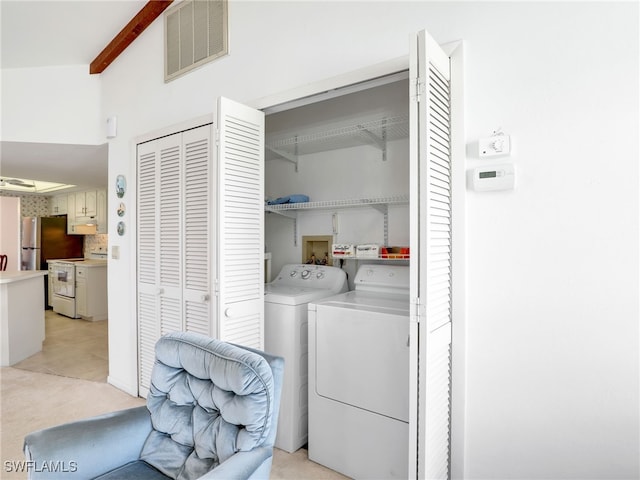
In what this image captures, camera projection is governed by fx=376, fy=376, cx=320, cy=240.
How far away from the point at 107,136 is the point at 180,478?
3049 millimetres

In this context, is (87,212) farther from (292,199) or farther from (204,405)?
(204,405)

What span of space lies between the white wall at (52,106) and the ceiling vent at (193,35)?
1.17 m

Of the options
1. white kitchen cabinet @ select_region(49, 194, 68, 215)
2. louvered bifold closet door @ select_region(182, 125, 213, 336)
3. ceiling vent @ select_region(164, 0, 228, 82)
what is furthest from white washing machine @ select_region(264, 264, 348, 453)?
white kitchen cabinet @ select_region(49, 194, 68, 215)

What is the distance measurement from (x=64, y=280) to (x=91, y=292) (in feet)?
2.55

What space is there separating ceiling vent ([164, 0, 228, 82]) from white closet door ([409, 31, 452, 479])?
1601 millimetres

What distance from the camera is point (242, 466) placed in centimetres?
124

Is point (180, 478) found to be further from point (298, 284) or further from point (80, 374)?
point (80, 374)

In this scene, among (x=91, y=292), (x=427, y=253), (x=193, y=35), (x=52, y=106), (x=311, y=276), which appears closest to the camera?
(x=427, y=253)

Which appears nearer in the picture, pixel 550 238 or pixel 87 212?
pixel 550 238

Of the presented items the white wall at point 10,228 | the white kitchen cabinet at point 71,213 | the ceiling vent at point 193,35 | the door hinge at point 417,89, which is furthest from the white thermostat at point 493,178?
the white kitchen cabinet at point 71,213

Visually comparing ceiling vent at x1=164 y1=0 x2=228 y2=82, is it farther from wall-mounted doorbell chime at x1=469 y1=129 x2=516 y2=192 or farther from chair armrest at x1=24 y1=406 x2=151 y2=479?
chair armrest at x1=24 y1=406 x2=151 y2=479

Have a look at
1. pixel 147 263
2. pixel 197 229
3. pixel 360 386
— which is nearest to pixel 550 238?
pixel 360 386

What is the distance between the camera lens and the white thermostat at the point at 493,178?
1.52 m

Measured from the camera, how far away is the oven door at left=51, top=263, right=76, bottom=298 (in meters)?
6.05
